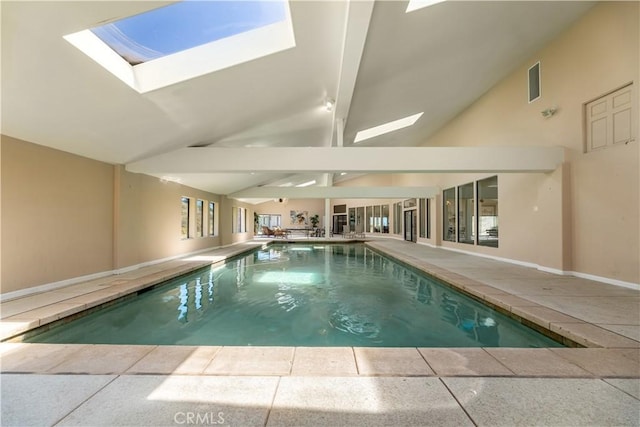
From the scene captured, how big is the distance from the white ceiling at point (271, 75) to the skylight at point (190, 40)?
0.40ft

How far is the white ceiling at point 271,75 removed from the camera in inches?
104

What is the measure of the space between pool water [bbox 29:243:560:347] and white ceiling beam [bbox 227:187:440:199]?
5.00 m

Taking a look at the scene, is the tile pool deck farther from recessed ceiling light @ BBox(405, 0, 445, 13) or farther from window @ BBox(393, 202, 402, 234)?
window @ BBox(393, 202, 402, 234)

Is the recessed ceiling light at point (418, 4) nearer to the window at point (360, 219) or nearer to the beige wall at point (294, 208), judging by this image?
the window at point (360, 219)

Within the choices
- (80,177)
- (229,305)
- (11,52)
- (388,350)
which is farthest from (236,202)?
(388,350)

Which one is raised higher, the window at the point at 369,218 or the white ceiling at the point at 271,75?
the white ceiling at the point at 271,75

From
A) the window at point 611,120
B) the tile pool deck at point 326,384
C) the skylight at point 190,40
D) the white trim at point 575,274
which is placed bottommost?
the tile pool deck at point 326,384

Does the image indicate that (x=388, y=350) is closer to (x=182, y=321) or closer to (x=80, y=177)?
(x=182, y=321)

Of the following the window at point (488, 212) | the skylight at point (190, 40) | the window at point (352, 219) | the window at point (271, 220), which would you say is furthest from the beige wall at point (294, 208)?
the skylight at point (190, 40)

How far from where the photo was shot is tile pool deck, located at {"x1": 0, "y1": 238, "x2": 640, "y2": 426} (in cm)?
151

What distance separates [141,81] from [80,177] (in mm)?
2235

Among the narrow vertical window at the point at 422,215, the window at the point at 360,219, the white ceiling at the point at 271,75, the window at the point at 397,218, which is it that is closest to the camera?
the white ceiling at the point at 271,75

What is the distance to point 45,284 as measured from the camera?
13.1 ft

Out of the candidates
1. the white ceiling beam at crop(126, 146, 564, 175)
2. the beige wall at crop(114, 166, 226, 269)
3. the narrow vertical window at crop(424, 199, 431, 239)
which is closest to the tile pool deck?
the beige wall at crop(114, 166, 226, 269)
